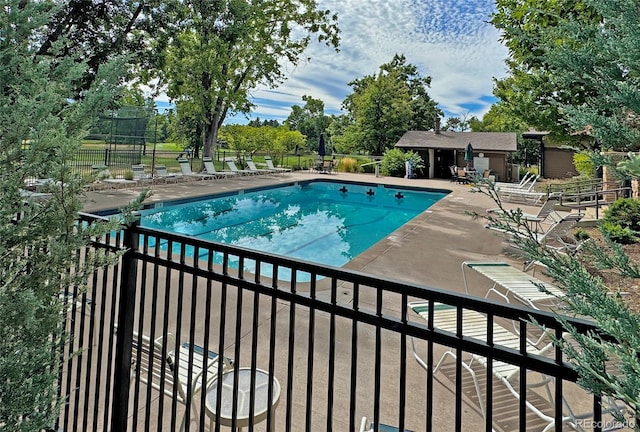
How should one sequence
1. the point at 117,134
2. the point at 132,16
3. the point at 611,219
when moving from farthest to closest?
the point at 117,134 → the point at 132,16 → the point at 611,219

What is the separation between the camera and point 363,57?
2575 cm

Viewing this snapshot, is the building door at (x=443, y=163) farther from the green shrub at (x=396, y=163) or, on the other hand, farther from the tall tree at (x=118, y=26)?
the tall tree at (x=118, y=26)

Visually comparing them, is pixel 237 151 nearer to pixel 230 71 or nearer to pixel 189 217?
pixel 230 71

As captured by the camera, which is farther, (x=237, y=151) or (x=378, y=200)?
(x=237, y=151)

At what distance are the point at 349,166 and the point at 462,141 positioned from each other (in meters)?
7.51

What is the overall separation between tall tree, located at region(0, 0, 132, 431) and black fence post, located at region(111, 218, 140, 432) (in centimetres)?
65

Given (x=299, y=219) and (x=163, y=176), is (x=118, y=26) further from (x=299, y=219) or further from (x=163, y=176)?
(x=299, y=219)

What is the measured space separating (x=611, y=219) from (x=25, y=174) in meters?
8.86

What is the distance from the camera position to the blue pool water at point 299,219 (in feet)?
30.6

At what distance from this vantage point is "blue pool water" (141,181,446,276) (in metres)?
9.32

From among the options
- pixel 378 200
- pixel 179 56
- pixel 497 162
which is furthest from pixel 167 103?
pixel 497 162

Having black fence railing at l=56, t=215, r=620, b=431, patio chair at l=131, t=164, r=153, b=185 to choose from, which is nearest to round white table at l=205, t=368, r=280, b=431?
black fence railing at l=56, t=215, r=620, b=431

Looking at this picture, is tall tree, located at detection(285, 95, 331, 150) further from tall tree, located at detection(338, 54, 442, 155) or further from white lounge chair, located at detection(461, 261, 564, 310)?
white lounge chair, located at detection(461, 261, 564, 310)

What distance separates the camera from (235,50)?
62.9 ft
